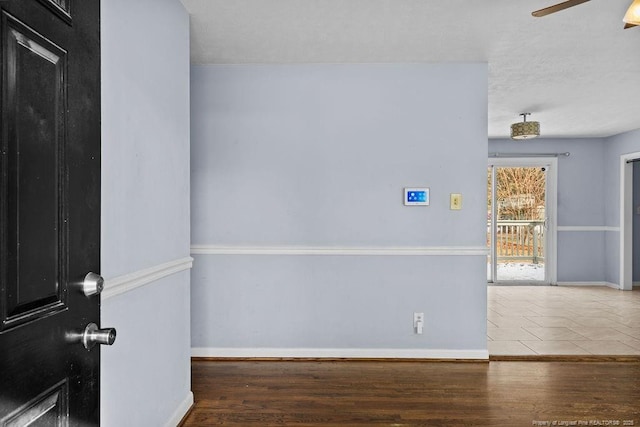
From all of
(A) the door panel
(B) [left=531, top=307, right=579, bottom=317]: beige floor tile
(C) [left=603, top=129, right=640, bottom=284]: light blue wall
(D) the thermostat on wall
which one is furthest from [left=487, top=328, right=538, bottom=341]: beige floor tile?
(A) the door panel

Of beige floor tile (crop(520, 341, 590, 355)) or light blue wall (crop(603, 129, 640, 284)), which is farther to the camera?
light blue wall (crop(603, 129, 640, 284))

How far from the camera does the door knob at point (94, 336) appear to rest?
39.0 inches

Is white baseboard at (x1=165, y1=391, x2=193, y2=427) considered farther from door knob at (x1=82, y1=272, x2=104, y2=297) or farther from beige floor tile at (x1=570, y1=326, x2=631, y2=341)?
beige floor tile at (x1=570, y1=326, x2=631, y2=341)

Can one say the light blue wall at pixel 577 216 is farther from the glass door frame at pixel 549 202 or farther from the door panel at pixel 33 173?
the door panel at pixel 33 173

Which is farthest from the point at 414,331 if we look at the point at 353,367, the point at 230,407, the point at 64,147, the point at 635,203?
the point at 635,203

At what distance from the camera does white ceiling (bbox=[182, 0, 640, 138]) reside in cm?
250

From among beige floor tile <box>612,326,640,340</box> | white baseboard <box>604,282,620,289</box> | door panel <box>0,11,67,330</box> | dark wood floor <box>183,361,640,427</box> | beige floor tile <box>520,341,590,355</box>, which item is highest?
door panel <box>0,11,67,330</box>

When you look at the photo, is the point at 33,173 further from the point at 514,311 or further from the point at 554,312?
the point at 554,312

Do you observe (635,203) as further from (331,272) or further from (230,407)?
(230,407)

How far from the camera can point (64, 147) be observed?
933mm

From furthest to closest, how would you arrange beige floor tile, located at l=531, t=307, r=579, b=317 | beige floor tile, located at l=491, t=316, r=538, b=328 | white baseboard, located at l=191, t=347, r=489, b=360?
beige floor tile, located at l=531, t=307, r=579, b=317 < beige floor tile, located at l=491, t=316, r=538, b=328 < white baseboard, located at l=191, t=347, r=489, b=360

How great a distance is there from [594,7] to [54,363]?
3.02 m

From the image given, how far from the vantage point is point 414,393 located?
108 inches

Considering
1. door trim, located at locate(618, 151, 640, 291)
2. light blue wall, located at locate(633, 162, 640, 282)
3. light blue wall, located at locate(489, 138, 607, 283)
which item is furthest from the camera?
light blue wall, located at locate(489, 138, 607, 283)
